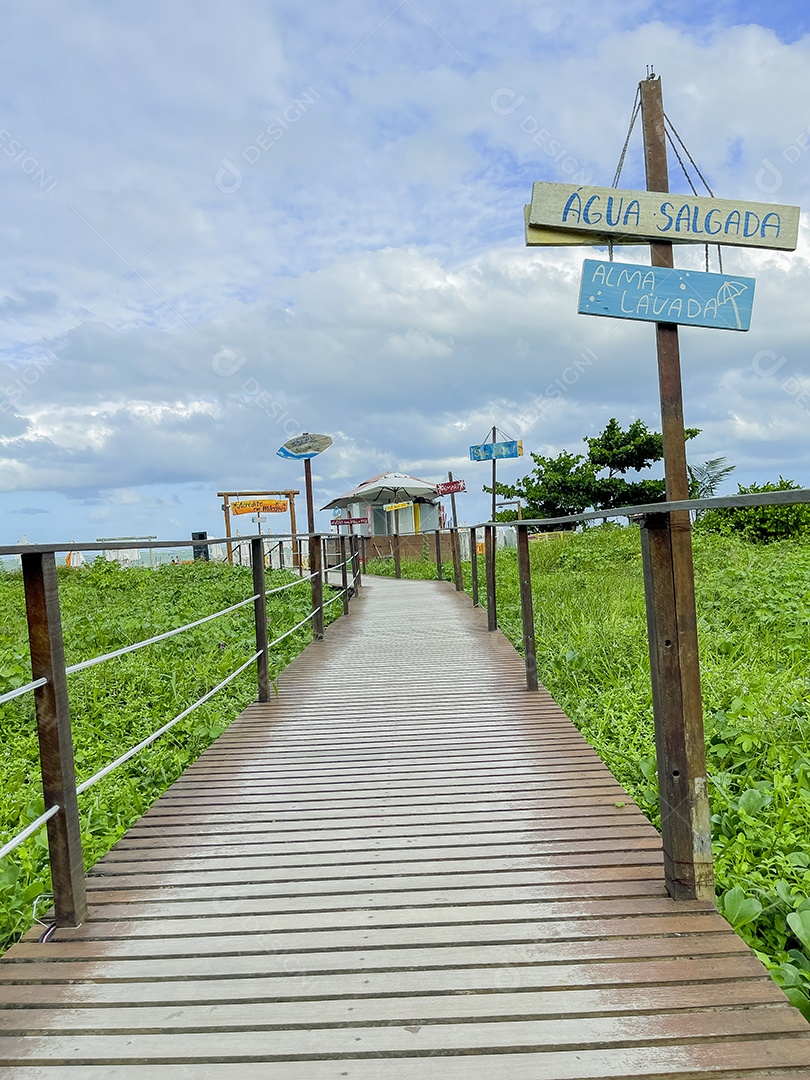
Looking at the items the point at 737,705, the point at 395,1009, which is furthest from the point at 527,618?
the point at 395,1009

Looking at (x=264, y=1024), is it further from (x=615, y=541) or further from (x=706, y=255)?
(x=615, y=541)

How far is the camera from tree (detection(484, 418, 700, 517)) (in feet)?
84.6

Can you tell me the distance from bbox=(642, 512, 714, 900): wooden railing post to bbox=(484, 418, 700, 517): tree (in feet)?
76.0

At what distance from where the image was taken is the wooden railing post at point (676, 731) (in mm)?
2289

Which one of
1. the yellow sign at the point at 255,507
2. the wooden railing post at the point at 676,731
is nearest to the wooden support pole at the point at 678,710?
the wooden railing post at the point at 676,731

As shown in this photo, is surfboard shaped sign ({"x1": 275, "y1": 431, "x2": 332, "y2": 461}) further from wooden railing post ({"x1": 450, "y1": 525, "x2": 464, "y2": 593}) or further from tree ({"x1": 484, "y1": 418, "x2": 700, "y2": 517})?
tree ({"x1": 484, "y1": 418, "x2": 700, "y2": 517})

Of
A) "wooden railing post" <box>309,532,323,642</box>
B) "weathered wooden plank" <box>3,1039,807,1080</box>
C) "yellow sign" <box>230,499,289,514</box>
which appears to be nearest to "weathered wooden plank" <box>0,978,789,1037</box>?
"weathered wooden plank" <box>3,1039,807,1080</box>

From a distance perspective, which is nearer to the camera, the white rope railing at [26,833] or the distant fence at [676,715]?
the white rope railing at [26,833]

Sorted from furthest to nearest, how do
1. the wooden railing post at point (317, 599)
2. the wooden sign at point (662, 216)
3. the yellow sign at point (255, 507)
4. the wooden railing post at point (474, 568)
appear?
the yellow sign at point (255, 507) → the wooden railing post at point (474, 568) → the wooden railing post at point (317, 599) → the wooden sign at point (662, 216)

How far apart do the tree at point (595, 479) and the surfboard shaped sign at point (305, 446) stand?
14.9 metres

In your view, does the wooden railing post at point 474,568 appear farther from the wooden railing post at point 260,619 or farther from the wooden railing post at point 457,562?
the wooden railing post at point 260,619

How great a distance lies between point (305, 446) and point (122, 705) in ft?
20.3

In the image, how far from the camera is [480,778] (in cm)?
344

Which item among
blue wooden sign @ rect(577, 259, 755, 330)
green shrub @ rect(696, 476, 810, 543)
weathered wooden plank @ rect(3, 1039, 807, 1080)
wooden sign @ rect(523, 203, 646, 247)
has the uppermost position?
wooden sign @ rect(523, 203, 646, 247)
